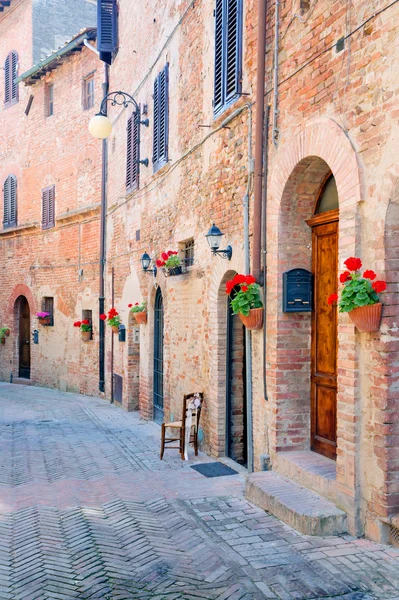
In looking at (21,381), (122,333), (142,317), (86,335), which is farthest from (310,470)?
(21,381)

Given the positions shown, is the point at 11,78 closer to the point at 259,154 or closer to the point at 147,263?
the point at 147,263

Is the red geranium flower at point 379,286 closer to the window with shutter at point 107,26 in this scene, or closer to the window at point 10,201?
the window with shutter at point 107,26

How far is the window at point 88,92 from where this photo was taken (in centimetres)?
1648

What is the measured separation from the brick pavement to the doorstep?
485mm

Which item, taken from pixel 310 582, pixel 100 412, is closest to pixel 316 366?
pixel 310 582

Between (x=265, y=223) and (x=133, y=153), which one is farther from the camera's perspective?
(x=133, y=153)

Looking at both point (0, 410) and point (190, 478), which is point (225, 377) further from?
point (0, 410)

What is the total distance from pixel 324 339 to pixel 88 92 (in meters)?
12.9

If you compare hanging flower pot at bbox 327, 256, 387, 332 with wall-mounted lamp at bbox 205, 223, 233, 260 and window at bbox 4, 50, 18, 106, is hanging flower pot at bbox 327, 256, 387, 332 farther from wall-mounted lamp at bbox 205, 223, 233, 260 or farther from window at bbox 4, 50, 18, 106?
window at bbox 4, 50, 18, 106

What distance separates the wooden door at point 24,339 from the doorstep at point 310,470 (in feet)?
47.9

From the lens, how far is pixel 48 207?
58.9 ft

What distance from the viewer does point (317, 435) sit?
249 inches

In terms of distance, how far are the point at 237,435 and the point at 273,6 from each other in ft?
17.0

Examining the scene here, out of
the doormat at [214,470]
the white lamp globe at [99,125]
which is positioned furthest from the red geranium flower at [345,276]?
the white lamp globe at [99,125]
